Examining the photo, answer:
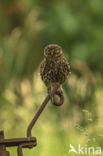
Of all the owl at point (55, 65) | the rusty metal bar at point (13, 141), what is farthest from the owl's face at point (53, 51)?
the rusty metal bar at point (13, 141)

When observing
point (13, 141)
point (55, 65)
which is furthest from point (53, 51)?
point (13, 141)

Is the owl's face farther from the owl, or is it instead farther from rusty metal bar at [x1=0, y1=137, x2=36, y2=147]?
rusty metal bar at [x1=0, y1=137, x2=36, y2=147]

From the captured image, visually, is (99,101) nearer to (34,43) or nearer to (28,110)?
(28,110)

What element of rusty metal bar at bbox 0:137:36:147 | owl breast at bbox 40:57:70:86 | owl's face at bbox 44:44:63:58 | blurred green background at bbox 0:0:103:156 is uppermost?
blurred green background at bbox 0:0:103:156

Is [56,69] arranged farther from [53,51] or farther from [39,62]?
[39,62]

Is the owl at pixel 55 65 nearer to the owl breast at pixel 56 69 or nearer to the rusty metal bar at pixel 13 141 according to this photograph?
the owl breast at pixel 56 69

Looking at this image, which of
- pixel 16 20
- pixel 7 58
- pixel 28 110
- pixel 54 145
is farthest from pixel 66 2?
pixel 54 145

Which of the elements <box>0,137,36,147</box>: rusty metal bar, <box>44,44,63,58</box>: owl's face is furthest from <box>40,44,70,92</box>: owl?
<box>0,137,36,147</box>: rusty metal bar

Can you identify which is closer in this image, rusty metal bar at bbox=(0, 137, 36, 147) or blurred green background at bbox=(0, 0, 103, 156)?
rusty metal bar at bbox=(0, 137, 36, 147)
